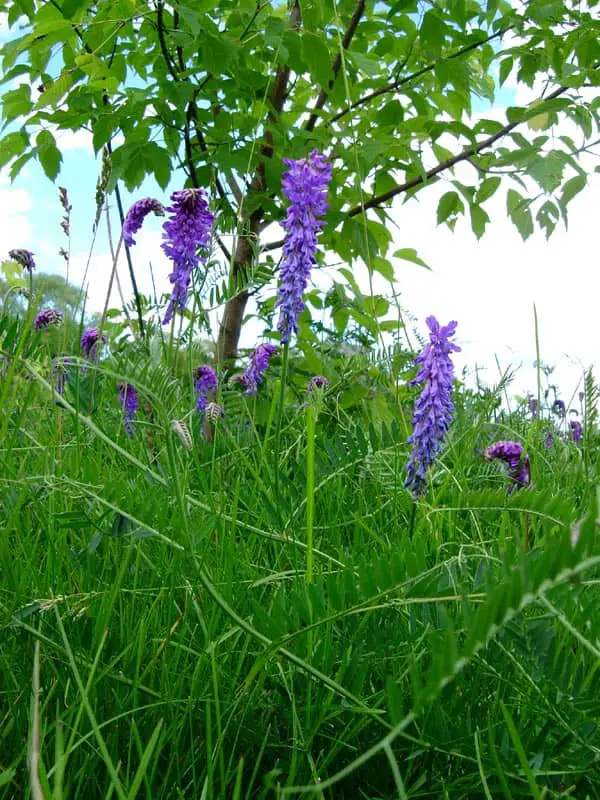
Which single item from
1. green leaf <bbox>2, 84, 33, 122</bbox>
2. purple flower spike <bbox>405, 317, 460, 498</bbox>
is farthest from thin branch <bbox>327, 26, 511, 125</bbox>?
purple flower spike <bbox>405, 317, 460, 498</bbox>

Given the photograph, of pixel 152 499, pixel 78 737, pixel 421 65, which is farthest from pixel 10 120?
pixel 78 737

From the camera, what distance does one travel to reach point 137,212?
6.56 ft

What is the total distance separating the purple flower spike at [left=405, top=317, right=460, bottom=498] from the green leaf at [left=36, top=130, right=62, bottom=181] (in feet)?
7.31

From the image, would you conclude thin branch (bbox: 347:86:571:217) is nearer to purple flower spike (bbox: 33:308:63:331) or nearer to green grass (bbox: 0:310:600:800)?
purple flower spike (bbox: 33:308:63:331)

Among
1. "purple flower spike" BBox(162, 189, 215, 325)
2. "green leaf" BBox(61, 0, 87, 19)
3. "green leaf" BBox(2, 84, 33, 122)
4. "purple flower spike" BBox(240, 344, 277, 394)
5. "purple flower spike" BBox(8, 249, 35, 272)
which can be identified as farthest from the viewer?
"green leaf" BBox(2, 84, 33, 122)

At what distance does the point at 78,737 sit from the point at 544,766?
1.66 ft

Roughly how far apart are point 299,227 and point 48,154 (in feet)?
6.45

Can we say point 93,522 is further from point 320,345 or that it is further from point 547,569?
point 320,345

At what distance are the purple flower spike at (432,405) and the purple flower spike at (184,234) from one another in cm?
59

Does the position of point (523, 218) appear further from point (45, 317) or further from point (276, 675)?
point (276, 675)

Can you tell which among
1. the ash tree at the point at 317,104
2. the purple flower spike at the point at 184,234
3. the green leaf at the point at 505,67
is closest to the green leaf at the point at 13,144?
the ash tree at the point at 317,104

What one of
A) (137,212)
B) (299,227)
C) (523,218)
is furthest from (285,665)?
(523,218)

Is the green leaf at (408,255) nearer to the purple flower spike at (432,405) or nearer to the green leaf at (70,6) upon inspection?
the green leaf at (70,6)

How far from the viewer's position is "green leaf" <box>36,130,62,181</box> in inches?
119
